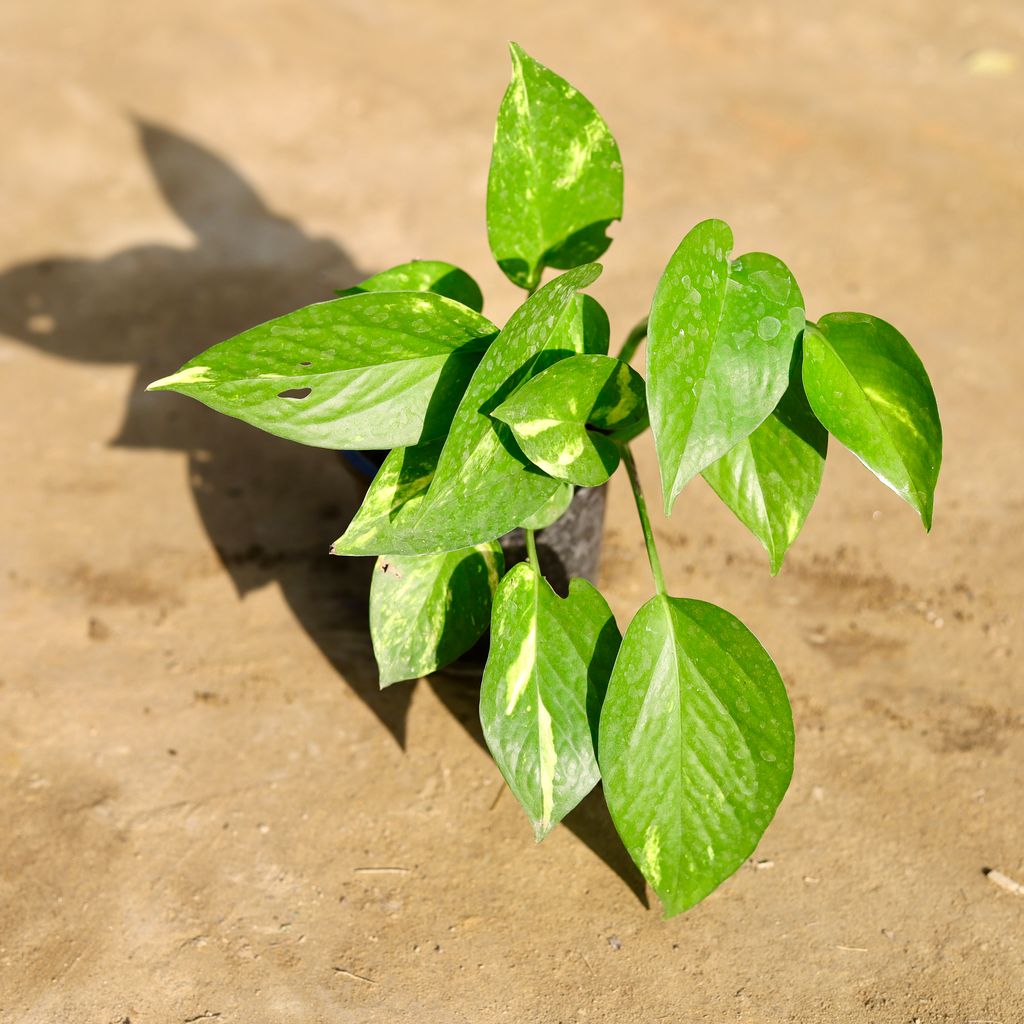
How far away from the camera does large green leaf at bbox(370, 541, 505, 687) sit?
1521 mm

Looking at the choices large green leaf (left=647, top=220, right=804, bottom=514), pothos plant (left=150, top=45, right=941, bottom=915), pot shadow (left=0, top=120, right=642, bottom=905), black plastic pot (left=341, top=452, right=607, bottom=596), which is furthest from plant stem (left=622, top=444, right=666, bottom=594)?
pot shadow (left=0, top=120, right=642, bottom=905)

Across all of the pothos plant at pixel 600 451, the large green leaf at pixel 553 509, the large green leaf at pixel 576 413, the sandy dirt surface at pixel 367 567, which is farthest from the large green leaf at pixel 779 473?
the sandy dirt surface at pixel 367 567

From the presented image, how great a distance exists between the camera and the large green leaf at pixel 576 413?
1276 millimetres

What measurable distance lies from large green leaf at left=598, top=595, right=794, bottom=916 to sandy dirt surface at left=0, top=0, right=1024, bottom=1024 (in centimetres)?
21

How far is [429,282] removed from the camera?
5.28ft

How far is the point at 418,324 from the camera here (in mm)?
1425

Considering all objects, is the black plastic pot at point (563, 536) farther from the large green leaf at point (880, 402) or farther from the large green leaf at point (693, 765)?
the large green leaf at point (880, 402)

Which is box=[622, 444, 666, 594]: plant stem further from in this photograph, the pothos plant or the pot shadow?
the pot shadow

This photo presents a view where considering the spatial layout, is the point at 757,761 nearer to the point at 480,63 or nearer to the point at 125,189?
the point at 125,189

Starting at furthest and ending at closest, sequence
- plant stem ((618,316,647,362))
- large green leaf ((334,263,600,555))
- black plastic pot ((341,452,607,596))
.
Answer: black plastic pot ((341,452,607,596)) → plant stem ((618,316,647,362)) → large green leaf ((334,263,600,555))

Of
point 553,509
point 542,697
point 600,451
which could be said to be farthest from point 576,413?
point 542,697

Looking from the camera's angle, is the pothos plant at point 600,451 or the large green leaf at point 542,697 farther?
the large green leaf at point 542,697

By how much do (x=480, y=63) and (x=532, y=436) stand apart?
2536 millimetres

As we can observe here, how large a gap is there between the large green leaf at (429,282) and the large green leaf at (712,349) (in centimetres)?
40
